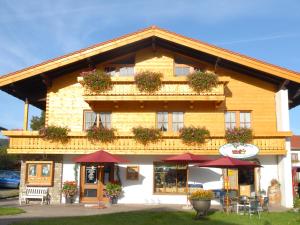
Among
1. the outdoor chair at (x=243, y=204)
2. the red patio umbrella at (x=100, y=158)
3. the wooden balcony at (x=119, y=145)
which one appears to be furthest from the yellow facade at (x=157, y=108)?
the outdoor chair at (x=243, y=204)

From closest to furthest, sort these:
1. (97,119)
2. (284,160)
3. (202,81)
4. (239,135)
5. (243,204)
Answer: (243,204) → (284,160) → (239,135) → (202,81) → (97,119)

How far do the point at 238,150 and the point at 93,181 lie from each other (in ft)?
24.0

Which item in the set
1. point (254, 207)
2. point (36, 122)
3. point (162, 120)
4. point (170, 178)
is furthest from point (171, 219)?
point (36, 122)

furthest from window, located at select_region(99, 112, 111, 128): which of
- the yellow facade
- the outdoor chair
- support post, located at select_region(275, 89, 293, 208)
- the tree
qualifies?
the tree

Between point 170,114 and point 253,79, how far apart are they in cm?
463

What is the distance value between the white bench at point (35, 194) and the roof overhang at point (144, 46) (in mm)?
5300

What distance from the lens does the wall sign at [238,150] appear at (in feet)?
59.0

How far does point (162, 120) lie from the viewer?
21.5 meters

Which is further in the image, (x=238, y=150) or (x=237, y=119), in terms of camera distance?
(x=237, y=119)

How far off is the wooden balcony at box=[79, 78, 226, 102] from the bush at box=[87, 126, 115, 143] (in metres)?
1.49

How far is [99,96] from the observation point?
20297 millimetres

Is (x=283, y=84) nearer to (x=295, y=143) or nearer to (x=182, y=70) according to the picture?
(x=182, y=70)

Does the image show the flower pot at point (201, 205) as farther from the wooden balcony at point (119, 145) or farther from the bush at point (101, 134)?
the bush at point (101, 134)

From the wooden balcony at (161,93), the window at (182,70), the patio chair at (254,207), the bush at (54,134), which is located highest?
the window at (182,70)
